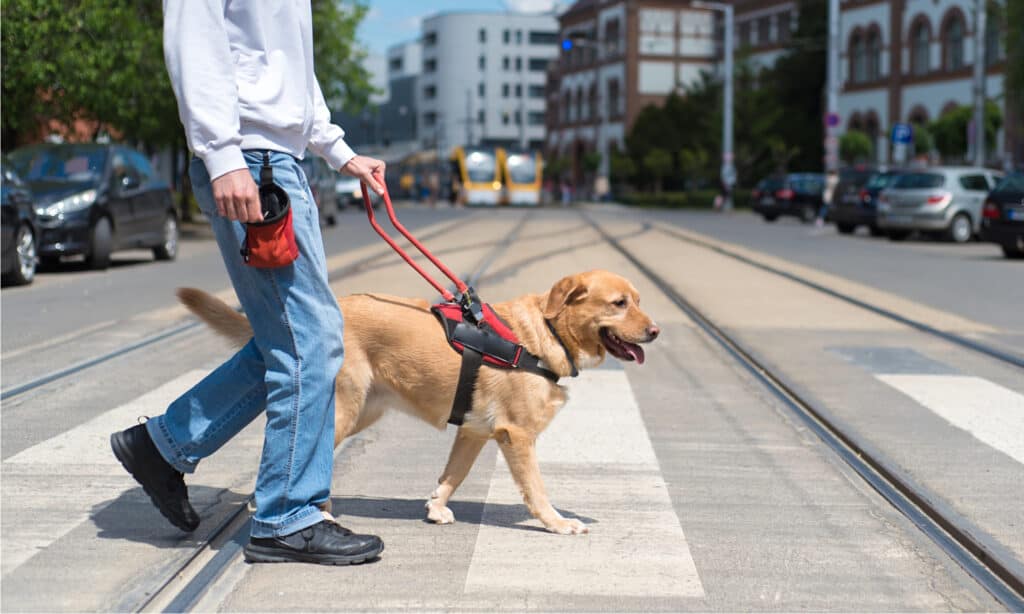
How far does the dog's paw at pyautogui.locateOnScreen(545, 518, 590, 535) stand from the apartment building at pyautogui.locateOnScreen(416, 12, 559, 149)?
139 meters

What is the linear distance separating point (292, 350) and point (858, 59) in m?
62.5

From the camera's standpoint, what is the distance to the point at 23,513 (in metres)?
4.95

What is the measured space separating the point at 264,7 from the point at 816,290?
41.0ft

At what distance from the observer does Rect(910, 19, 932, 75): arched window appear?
57.8 meters

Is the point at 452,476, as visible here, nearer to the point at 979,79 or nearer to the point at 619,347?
the point at 619,347

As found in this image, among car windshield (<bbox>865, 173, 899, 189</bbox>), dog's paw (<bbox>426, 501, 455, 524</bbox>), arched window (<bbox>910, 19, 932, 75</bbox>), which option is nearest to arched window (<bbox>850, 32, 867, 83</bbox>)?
arched window (<bbox>910, 19, 932, 75</bbox>)

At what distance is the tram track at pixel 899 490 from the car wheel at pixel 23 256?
8.61 metres

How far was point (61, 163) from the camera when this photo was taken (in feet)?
60.8

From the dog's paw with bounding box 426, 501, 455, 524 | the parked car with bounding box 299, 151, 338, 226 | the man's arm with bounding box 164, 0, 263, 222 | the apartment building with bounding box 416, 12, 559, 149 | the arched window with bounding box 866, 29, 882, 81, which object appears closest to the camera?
the man's arm with bounding box 164, 0, 263, 222

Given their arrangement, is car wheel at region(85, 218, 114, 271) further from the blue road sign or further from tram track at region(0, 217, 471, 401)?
the blue road sign

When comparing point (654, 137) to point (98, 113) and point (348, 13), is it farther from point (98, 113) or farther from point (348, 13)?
point (98, 113)

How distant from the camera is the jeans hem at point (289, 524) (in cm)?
427

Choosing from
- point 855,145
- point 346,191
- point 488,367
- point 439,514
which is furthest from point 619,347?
point 855,145

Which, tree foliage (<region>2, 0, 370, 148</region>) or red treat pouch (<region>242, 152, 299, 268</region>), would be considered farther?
tree foliage (<region>2, 0, 370, 148</region>)
